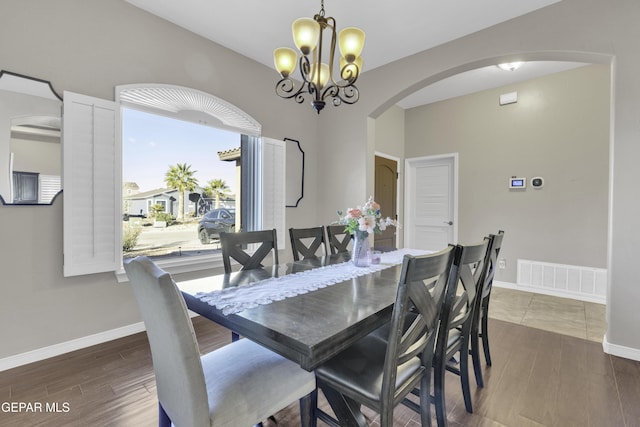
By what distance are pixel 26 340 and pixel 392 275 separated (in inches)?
107

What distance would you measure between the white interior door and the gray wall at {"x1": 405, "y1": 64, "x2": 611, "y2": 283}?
6.4 inches

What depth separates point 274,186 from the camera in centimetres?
361

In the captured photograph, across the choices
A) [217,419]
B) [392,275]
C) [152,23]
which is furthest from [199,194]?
[217,419]

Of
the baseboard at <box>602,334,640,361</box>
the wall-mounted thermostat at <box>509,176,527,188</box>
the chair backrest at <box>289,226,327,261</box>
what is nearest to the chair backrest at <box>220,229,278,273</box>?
the chair backrest at <box>289,226,327,261</box>

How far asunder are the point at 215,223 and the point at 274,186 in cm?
85

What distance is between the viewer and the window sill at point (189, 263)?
2818 mm

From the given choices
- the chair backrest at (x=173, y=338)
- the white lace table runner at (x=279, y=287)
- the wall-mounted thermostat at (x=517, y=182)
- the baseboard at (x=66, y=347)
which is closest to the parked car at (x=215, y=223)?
the baseboard at (x=66, y=347)

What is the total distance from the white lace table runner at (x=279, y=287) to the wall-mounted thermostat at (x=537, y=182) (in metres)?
3.22

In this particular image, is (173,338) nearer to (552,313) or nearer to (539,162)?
(552,313)

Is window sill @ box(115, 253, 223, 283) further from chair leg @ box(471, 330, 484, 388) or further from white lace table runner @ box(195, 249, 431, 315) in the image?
chair leg @ box(471, 330, 484, 388)

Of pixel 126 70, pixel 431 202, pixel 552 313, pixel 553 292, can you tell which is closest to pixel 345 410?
pixel 126 70

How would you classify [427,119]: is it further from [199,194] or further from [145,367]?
[145,367]

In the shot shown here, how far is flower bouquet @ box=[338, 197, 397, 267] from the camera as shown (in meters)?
1.95

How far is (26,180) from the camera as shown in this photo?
2.04 m
